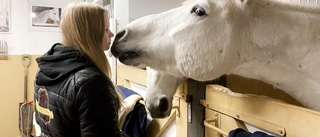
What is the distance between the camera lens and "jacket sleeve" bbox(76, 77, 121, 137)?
86 cm

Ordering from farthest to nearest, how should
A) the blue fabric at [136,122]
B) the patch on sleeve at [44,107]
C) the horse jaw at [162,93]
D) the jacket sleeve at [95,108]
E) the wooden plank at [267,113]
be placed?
the blue fabric at [136,122], the horse jaw at [162,93], the patch on sleeve at [44,107], the jacket sleeve at [95,108], the wooden plank at [267,113]

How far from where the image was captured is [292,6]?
2.51ft

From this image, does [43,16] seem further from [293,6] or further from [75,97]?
[293,6]

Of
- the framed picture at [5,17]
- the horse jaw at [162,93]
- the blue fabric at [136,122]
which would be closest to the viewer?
the horse jaw at [162,93]

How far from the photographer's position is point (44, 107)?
1.00 m

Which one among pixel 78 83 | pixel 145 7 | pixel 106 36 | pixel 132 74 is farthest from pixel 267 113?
pixel 145 7

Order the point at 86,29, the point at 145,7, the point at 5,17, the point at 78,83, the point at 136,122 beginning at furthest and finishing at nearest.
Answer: the point at 5,17 < the point at 145,7 < the point at 136,122 < the point at 86,29 < the point at 78,83

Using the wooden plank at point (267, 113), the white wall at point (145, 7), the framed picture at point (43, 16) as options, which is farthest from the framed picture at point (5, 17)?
the wooden plank at point (267, 113)

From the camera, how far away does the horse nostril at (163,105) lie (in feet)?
3.59

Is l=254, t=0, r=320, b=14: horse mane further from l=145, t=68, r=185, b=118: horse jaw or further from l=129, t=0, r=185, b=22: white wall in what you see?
l=129, t=0, r=185, b=22: white wall

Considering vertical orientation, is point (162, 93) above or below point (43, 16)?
below

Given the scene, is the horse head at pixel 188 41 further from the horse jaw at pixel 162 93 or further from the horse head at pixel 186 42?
the horse jaw at pixel 162 93

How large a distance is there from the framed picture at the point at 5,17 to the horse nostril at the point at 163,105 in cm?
259

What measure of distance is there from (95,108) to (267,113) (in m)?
0.49
